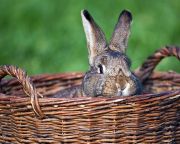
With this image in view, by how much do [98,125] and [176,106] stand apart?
49cm

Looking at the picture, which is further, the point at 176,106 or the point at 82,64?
the point at 82,64

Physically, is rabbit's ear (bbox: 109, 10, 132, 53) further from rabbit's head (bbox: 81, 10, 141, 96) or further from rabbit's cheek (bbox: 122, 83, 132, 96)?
rabbit's cheek (bbox: 122, 83, 132, 96)

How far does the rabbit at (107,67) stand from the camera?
4.06 meters

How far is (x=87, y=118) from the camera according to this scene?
3631 millimetres

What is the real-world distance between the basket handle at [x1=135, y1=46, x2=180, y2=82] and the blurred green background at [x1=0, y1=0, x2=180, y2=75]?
122 cm

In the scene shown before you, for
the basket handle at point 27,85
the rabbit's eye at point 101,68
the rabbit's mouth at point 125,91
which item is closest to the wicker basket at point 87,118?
the basket handle at point 27,85

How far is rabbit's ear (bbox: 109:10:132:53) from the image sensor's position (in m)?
4.59

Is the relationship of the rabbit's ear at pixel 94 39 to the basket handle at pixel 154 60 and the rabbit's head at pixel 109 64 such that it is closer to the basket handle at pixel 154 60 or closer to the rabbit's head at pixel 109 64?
the rabbit's head at pixel 109 64

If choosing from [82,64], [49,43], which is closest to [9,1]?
[49,43]

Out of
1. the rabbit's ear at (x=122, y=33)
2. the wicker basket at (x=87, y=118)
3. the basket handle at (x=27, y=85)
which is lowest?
the wicker basket at (x=87, y=118)

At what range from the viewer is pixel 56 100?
359 cm

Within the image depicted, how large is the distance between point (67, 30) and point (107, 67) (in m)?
2.66

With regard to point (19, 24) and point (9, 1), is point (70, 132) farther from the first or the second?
point (9, 1)

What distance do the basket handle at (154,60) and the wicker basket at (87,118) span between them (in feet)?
2.67
